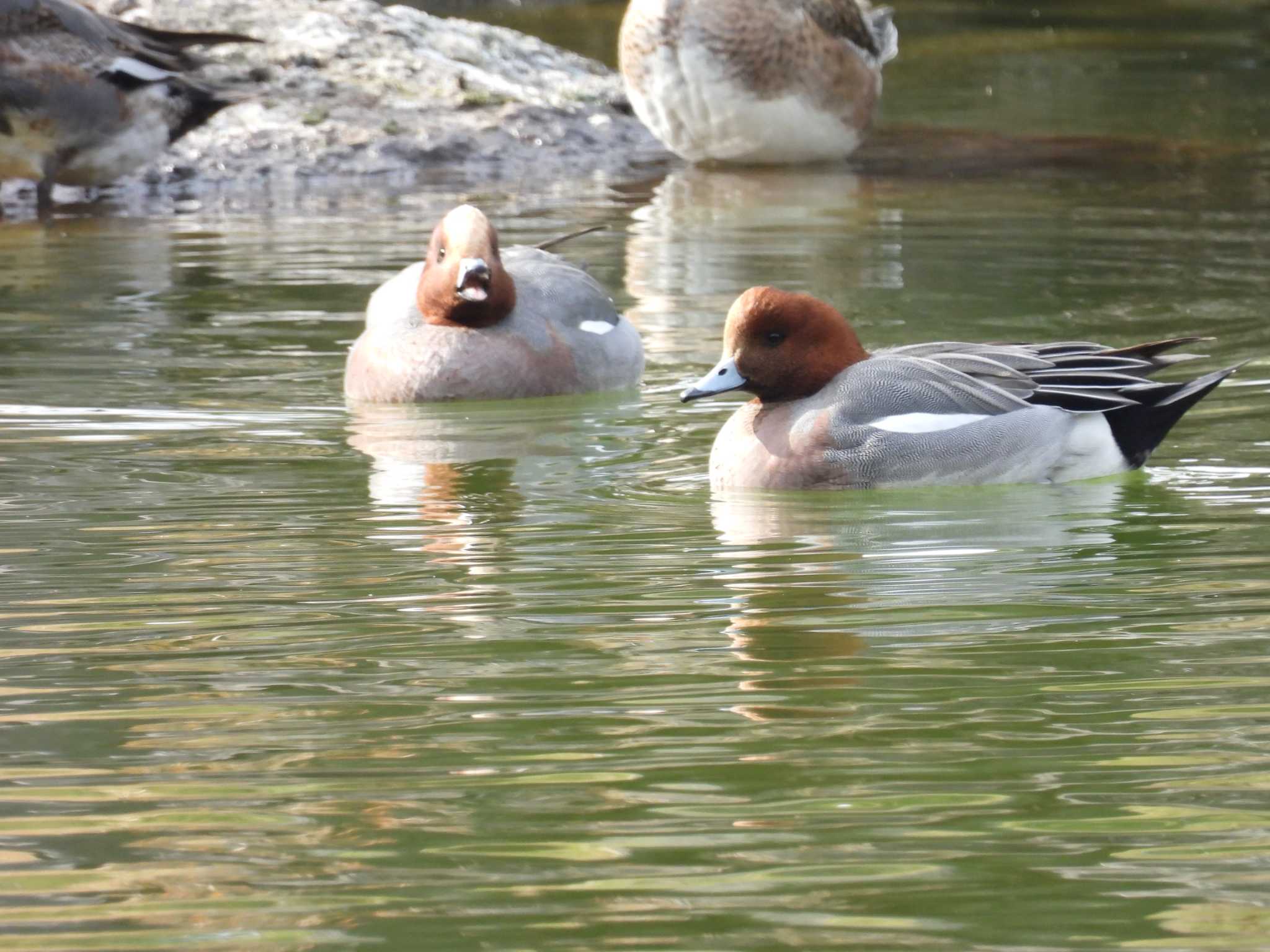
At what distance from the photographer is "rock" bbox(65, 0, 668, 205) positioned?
44.0ft

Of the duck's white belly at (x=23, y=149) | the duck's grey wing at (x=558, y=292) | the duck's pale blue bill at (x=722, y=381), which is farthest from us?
the duck's white belly at (x=23, y=149)

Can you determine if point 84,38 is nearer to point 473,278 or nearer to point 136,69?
point 136,69

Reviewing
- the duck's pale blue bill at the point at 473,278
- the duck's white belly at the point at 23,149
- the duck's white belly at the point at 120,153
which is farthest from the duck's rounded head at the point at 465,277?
the duck's white belly at the point at 120,153

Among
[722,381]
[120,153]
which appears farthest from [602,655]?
[120,153]

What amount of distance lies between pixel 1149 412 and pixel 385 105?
826cm

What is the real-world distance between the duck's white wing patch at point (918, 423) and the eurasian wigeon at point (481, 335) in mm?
1945

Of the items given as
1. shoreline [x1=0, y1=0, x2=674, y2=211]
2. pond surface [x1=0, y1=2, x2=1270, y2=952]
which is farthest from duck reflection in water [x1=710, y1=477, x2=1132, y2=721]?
shoreline [x1=0, y1=0, x2=674, y2=211]

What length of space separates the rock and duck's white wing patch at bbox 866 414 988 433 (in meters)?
7.12

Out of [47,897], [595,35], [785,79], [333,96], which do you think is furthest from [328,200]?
[47,897]

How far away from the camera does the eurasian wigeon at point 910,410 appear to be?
21.1ft

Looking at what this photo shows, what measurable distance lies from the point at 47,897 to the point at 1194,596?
276cm

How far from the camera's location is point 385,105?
14031 millimetres

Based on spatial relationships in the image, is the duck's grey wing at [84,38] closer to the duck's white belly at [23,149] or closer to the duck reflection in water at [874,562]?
the duck's white belly at [23,149]

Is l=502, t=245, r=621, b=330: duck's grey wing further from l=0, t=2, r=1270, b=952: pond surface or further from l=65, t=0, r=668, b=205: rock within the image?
l=65, t=0, r=668, b=205: rock
